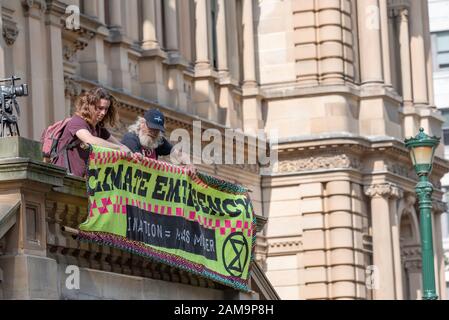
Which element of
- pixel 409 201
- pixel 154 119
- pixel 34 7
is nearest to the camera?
pixel 154 119

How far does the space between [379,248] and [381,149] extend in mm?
2614

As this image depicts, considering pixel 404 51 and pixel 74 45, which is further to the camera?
pixel 404 51

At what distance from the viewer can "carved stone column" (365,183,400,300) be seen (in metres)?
46.6

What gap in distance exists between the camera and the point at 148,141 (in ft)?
54.7

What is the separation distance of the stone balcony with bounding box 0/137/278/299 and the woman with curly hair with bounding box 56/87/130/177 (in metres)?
0.67

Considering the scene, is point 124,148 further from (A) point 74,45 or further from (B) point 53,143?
(A) point 74,45

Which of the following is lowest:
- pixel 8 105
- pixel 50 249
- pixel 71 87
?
pixel 50 249

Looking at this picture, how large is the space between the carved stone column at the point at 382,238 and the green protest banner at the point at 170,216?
29387 mm

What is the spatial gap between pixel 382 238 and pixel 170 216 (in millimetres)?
31175

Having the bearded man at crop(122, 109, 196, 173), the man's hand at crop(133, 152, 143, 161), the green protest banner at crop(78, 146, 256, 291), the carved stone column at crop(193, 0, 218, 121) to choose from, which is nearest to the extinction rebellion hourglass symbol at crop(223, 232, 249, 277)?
the green protest banner at crop(78, 146, 256, 291)

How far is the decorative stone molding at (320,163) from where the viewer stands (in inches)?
1806

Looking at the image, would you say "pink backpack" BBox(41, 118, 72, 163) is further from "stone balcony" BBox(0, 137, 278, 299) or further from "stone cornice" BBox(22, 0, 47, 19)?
"stone cornice" BBox(22, 0, 47, 19)

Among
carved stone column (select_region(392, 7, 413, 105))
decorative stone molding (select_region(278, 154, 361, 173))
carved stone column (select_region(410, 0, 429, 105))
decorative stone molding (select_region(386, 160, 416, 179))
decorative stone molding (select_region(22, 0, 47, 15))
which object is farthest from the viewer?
carved stone column (select_region(410, 0, 429, 105))

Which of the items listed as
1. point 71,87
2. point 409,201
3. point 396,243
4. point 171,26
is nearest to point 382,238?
point 396,243
